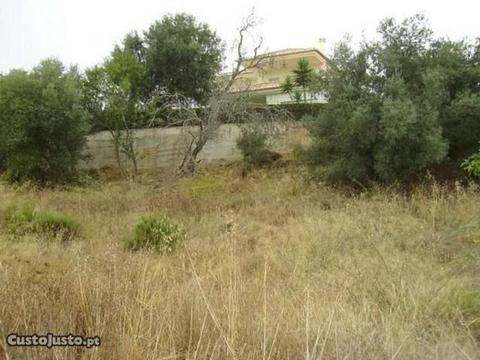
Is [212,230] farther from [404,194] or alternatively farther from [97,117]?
[97,117]

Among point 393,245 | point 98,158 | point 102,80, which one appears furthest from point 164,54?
point 393,245

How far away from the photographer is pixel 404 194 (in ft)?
28.8

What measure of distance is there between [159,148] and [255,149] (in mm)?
4716

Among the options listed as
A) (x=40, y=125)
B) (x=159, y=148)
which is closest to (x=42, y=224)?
(x=40, y=125)

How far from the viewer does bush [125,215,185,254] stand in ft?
16.9

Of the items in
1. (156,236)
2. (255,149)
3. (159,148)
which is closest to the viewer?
(156,236)

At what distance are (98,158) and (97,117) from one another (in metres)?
1.80

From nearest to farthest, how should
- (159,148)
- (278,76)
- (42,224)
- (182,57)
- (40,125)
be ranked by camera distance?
(42,224) < (40,125) < (159,148) < (182,57) < (278,76)

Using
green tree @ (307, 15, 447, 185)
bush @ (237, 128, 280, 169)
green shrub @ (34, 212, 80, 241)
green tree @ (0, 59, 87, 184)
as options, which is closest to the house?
bush @ (237, 128, 280, 169)

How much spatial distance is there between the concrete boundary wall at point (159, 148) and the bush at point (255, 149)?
1348 mm

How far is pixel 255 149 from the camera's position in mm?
14367

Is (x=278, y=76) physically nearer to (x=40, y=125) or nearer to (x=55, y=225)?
(x=40, y=125)

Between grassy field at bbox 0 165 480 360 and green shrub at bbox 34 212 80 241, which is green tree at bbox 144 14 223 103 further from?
grassy field at bbox 0 165 480 360

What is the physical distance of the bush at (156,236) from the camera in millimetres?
5159
